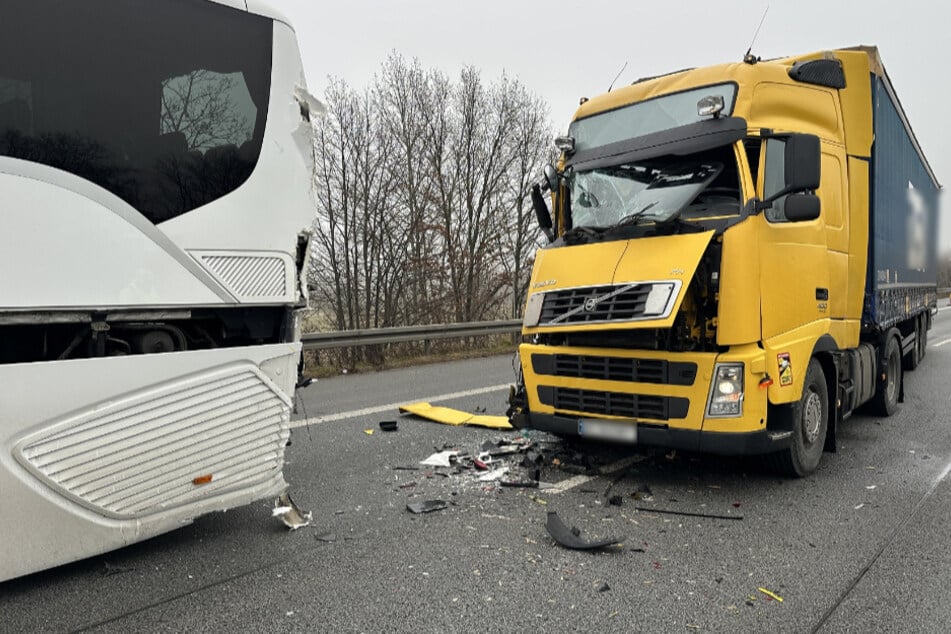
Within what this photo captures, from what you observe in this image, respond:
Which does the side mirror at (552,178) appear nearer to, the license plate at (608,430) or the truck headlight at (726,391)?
the license plate at (608,430)

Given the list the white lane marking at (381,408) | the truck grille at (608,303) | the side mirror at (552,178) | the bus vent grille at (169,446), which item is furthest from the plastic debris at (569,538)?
the white lane marking at (381,408)

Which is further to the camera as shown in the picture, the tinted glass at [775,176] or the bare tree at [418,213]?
the bare tree at [418,213]

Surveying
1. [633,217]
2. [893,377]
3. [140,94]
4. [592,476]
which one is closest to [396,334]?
[893,377]

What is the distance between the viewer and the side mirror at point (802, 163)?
4855 millimetres

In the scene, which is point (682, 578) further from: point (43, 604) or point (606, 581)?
point (43, 604)

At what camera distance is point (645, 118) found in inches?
221

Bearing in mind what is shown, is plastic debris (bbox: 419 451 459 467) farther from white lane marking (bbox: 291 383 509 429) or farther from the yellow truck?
white lane marking (bbox: 291 383 509 429)

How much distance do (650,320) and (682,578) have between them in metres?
1.67

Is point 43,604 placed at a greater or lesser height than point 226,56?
lesser

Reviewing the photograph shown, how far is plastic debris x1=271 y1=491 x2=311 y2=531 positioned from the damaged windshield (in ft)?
10.3

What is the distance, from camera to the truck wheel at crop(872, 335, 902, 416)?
7.56 metres

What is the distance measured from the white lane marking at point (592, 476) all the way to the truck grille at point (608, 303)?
4.01ft

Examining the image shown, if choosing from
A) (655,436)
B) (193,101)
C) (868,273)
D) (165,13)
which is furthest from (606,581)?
(868,273)

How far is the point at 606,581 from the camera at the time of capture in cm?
345
